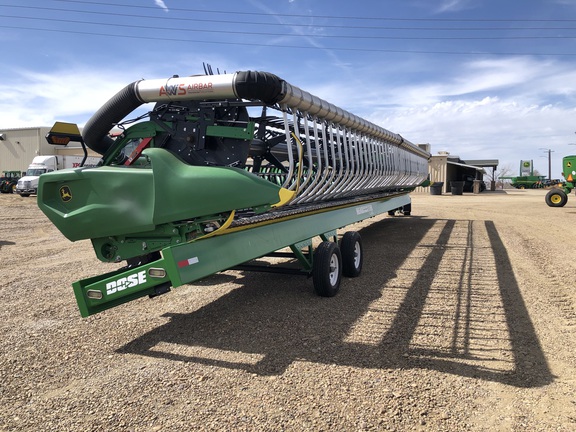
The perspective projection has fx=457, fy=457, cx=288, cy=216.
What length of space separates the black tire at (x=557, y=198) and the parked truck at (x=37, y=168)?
2600cm

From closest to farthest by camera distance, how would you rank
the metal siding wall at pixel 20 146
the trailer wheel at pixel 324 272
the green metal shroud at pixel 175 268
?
the green metal shroud at pixel 175 268 → the trailer wheel at pixel 324 272 → the metal siding wall at pixel 20 146

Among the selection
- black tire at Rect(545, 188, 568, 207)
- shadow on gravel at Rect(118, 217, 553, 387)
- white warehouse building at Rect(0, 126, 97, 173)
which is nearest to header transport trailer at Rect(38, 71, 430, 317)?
shadow on gravel at Rect(118, 217, 553, 387)

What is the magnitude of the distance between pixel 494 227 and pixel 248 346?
11651mm

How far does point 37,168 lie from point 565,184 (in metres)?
31.3

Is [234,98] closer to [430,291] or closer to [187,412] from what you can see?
[187,412]

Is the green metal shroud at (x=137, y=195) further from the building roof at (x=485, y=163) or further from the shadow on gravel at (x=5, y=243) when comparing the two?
the building roof at (x=485, y=163)

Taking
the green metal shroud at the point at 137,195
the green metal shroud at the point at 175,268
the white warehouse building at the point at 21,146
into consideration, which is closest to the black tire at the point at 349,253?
the green metal shroud at the point at 175,268

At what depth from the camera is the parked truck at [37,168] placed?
28938mm

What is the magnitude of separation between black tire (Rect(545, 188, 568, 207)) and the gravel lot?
54.0 ft

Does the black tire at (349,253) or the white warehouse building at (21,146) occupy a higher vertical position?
the white warehouse building at (21,146)

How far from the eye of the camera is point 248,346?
4.36 meters

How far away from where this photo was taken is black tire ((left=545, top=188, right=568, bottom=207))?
21.8 m

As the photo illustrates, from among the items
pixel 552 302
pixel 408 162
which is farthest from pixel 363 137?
pixel 408 162

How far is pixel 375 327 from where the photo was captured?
482cm
